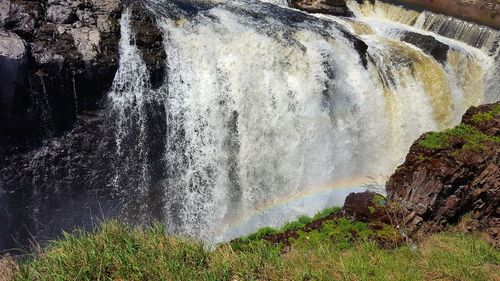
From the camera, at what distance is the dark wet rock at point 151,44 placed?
1167 cm

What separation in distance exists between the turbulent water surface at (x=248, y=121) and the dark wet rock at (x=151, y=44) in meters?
0.15

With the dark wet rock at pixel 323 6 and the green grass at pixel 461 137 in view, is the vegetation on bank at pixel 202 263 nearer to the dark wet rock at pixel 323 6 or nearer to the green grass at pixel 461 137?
the green grass at pixel 461 137

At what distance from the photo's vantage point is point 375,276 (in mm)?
4781

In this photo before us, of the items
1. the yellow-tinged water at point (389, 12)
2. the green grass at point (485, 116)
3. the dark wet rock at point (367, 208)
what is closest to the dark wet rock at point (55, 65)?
the dark wet rock at point (367, 208)

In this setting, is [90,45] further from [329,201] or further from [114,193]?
[329,201]

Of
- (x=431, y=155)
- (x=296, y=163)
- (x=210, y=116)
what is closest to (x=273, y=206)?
(x=296, y=163)

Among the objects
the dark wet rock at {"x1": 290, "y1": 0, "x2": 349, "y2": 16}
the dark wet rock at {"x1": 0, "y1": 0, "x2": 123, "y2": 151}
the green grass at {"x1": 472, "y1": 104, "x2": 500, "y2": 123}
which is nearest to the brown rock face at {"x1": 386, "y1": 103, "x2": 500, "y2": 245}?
the green grass at {"x1": 472, "y1": 104, "x2": 500, "y2": 123}

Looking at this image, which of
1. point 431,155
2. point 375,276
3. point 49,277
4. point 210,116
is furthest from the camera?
point 210,116

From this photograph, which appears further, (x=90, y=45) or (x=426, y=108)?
(x=426, y=108)

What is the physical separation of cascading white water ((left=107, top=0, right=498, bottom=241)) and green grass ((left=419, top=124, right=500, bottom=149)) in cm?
249

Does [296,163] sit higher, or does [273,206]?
[296,163]

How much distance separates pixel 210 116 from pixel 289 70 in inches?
92.1

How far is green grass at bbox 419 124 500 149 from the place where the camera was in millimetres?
8680

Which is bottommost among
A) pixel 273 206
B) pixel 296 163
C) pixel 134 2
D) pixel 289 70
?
pixel 273 206
